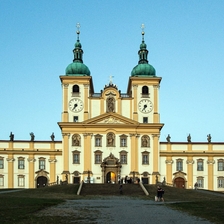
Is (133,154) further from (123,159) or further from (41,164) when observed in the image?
(41,164)

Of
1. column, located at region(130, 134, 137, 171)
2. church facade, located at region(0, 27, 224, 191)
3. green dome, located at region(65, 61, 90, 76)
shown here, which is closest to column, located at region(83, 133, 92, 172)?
church facade, located at region(0, 27, 224, 191)

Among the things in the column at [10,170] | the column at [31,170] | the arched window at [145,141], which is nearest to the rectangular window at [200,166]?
the arched window at [145,141]

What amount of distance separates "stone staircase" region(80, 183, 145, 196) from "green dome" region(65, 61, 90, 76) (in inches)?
890

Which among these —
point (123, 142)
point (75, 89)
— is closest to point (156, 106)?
point (123, 142)

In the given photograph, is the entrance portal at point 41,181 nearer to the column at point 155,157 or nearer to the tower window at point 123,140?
the tower window at point 123,140

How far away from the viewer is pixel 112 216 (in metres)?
21.7

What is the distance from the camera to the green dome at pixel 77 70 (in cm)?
7112

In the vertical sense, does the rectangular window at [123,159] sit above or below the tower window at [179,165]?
above

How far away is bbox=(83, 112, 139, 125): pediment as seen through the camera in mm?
68500

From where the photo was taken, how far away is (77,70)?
7112cm

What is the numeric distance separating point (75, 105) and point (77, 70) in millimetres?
5809

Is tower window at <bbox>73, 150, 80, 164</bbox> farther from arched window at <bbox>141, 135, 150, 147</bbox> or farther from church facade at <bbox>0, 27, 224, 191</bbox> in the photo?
arched window at <bbox>141, 135, 150, 147</bbox>

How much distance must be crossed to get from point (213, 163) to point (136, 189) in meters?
24.4

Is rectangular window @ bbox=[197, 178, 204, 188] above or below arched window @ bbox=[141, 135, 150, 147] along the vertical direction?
below
